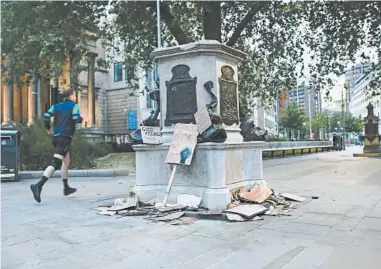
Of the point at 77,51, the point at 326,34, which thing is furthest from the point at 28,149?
the point at 326,34

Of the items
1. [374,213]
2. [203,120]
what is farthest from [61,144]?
[374,213]

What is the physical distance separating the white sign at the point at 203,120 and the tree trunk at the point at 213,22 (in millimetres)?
9234

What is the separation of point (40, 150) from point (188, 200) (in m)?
8.55

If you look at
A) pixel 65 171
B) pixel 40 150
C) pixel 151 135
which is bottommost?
A: pixel 65 171

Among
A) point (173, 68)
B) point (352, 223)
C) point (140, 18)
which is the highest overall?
point (140, 18)

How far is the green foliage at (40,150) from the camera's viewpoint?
42.7ft

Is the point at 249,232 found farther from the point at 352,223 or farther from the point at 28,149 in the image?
the point at 28,149

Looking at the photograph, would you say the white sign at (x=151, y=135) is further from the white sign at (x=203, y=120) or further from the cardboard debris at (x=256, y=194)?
the cardboard debris at (x=256, y=194)

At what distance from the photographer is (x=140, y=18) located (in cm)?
1622

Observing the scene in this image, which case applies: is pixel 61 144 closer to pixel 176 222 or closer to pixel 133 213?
pixel 133 213

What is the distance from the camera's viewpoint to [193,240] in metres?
4.25

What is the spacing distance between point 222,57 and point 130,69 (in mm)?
13460

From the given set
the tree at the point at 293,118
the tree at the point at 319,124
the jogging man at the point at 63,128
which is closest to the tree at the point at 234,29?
the jogging man at the point at 63,128

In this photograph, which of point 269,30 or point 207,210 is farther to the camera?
point 269,30
